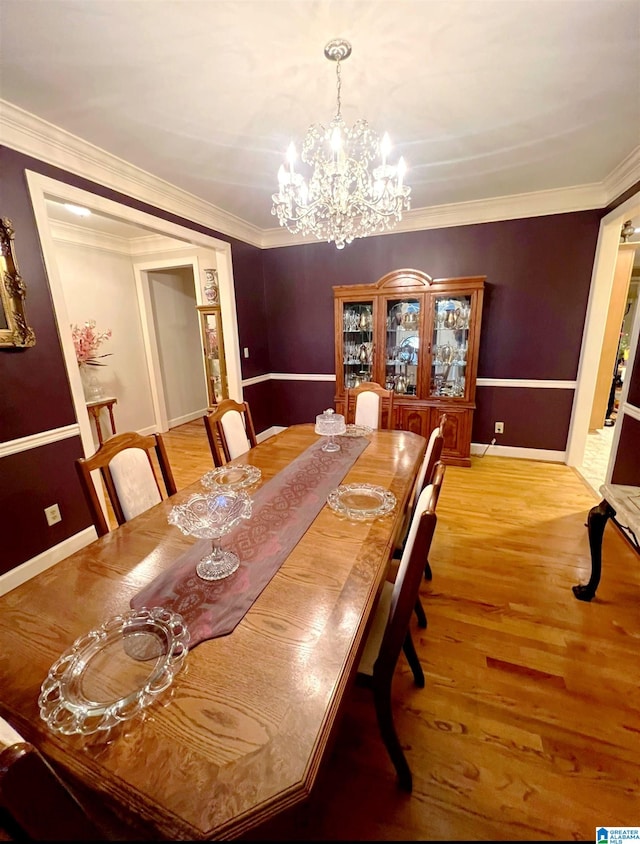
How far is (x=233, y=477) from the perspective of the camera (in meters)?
1.72

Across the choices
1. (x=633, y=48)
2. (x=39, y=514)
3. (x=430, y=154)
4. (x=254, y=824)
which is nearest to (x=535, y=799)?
(x=254, y=824)

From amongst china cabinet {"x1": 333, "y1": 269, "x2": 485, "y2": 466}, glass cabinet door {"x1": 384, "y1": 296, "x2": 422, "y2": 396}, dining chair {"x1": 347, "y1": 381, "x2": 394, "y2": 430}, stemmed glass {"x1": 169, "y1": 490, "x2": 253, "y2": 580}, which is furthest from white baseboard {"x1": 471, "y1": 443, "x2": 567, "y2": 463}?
stemmed glass {"x1": 169, "y1": 490, "x2": 253, "y2": 580}

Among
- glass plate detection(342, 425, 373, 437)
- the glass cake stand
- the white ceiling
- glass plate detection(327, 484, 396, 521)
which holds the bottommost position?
glass plate detection(327, 484, 396, 521)

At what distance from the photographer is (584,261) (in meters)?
3.24

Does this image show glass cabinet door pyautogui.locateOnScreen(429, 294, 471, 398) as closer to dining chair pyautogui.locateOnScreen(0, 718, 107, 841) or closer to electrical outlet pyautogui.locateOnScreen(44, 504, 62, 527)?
electrical outlet pyautogui.locateOnScreen(44, 504, 62, 527)

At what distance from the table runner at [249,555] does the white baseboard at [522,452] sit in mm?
2645

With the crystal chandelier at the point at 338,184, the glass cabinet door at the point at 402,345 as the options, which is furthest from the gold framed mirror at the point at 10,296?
the glass cabinet door at the point at 402,345

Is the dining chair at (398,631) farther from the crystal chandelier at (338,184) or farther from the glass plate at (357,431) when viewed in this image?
the crystal chandelier at (338,184)

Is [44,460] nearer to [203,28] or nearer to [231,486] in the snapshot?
[231,486]

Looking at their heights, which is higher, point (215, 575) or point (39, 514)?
point (215, 575)

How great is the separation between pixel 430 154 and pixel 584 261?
190cm

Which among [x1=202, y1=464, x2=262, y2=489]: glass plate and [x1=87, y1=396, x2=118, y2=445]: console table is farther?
[x1=87, y1=396, x2=118, y2=445]: console table

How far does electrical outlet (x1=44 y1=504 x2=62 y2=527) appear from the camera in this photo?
2230 mm

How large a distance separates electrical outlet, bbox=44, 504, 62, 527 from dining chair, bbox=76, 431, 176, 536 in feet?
3.47
